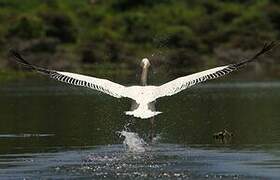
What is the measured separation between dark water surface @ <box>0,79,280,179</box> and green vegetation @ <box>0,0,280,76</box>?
3503 centimetres

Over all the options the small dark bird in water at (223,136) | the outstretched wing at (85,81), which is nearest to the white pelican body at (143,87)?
the outstretched wing at (85,81)

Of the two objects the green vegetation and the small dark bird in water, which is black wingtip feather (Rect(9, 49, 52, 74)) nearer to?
the small dark bird in water

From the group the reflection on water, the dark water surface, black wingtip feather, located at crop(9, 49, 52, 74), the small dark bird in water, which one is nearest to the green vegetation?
the dark water surface

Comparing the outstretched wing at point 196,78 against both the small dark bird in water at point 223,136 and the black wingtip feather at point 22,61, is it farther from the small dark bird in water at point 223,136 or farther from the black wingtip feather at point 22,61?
the small dark bird in water at point 223,136

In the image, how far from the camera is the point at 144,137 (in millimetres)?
27250

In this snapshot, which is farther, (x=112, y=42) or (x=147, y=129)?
(x=112, y=42)

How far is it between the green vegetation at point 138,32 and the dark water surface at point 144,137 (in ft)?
115

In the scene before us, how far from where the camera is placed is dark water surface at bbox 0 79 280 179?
20750 mm

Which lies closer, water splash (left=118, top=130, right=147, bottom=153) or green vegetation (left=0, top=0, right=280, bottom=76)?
water splash (left=118, top=130, right=147, bottom=153)

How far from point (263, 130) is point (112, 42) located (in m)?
60.1

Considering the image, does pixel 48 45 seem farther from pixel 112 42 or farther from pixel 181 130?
pixel 181 130

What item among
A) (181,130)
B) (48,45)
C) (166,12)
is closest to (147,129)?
(181,130)

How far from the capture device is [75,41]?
303 ft

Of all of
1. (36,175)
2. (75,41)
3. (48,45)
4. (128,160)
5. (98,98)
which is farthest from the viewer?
(75,41)
